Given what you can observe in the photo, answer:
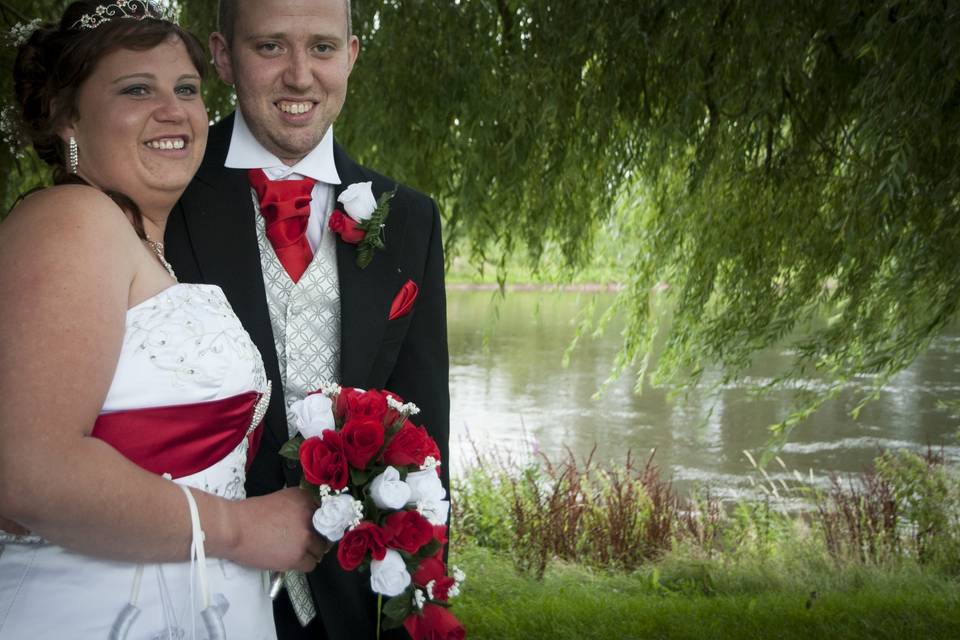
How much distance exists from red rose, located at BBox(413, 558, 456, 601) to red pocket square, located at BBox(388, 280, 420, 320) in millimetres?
595

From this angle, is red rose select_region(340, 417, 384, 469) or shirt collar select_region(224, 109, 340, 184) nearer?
red rose select_region(340, 417, 384, 469)

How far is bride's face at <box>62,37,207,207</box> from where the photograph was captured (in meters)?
1.69

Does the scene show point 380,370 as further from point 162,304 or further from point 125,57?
point 125,57

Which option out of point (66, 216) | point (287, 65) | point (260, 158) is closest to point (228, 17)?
point (287, 65)

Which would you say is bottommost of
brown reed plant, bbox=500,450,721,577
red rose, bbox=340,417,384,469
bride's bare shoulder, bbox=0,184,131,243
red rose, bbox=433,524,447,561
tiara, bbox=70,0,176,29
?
brown reed plant, bbox=500,450,721,577

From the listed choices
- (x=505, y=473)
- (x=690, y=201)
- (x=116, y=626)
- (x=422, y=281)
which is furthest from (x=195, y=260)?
(x=505, y=473)

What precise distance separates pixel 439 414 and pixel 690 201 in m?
3.51

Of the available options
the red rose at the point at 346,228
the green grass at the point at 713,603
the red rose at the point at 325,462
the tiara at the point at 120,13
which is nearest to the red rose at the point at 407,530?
the red rose at the point at 325,462

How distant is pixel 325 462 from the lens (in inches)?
65.3

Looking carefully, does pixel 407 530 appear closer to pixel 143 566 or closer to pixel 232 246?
pixel 143 566

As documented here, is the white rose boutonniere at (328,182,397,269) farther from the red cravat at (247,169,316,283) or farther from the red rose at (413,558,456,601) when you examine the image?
the red rose at (413,558,456,601)

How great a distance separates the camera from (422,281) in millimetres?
2311

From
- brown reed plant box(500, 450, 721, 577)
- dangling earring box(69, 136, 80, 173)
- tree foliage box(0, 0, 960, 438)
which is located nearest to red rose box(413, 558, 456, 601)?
dangling earring box(69, 136, 80, 173)

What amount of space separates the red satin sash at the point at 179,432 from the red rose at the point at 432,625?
1.46 feet
